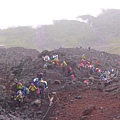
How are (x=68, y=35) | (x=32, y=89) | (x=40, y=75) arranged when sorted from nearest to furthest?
(x=32, y=89) → (x=40, y=75) → (x=68, y=35)

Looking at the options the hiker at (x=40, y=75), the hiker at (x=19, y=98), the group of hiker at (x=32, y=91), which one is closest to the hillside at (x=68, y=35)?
the hiker at (x=40, y=75)

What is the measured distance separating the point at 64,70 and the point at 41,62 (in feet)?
14.4

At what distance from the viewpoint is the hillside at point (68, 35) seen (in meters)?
136

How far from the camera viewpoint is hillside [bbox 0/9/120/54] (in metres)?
136

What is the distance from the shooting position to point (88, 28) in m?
169

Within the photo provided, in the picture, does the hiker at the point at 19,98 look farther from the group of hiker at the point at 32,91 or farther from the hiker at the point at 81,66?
the hiker at the point at 81,66

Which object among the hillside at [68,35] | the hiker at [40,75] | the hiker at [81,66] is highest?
the hillside at [68,35]

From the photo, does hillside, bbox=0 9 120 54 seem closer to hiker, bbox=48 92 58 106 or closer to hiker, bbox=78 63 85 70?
hiker, bbox=78 63 85 70

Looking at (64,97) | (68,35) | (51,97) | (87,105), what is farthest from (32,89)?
(68,35)

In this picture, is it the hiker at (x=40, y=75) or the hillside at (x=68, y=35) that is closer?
the hiker at (x=40, y=75)

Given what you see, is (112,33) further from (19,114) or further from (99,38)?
(19,114)

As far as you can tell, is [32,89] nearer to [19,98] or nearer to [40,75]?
[19,98]

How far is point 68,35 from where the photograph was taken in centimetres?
15575

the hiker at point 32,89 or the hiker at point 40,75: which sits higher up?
the hiker at point 40,75
